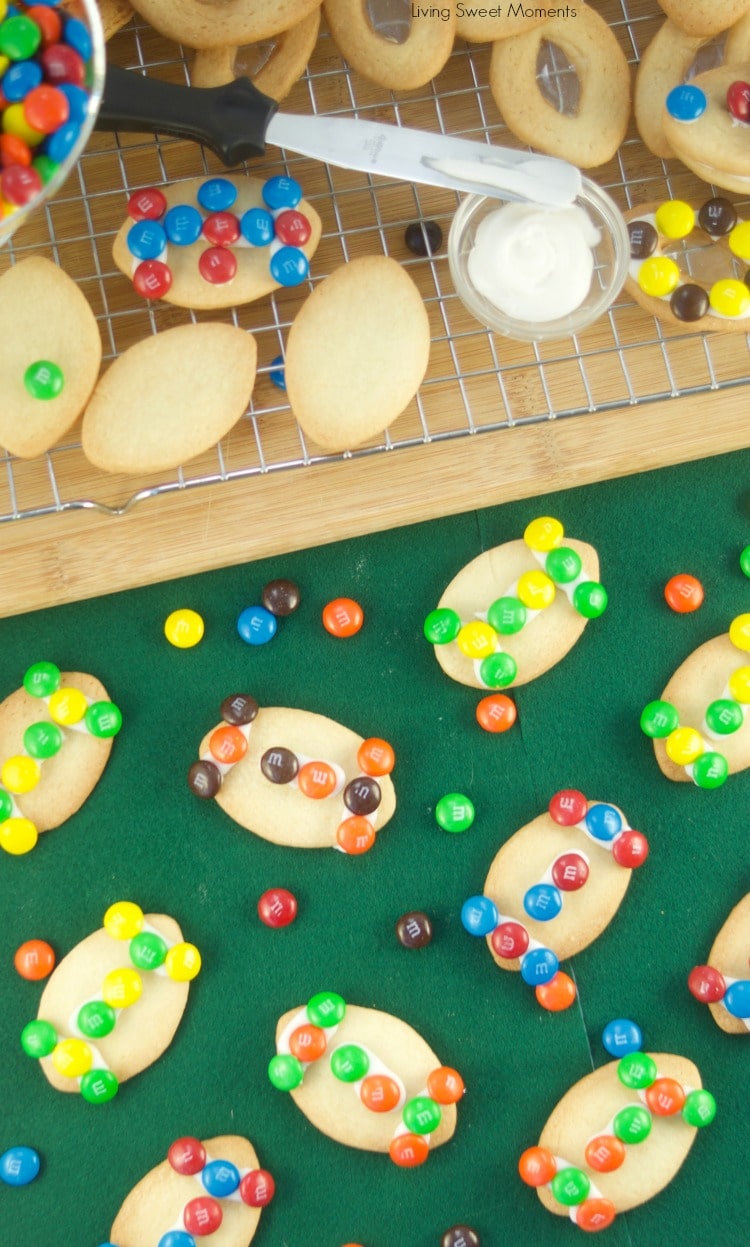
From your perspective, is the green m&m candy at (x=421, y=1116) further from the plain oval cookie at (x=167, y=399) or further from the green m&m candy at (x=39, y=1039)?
the plain oval cookie at (x=167, y=399)

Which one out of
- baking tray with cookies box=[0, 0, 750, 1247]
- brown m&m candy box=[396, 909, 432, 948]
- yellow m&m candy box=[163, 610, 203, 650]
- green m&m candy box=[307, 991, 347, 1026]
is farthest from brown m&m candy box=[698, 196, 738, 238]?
green m&m candy box=[307, 991, 347, 1026]

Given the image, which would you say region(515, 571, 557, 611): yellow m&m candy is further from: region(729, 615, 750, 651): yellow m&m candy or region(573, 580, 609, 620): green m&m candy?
region(729, 615, 750, 651): yellow m&m candy

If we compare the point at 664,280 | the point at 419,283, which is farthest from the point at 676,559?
the point at 419,283

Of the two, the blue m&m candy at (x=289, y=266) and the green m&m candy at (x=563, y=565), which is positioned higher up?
the blue m&m candy at (x=289, y=266)

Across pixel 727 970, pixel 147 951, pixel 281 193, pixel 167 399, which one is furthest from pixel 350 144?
pixel 727 970

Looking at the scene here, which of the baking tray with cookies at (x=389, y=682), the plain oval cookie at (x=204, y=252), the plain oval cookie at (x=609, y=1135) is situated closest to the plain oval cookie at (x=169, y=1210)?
the baking tray with cookies at (x=389, y=682)

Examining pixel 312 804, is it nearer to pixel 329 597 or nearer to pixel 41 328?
pixel 329 597
